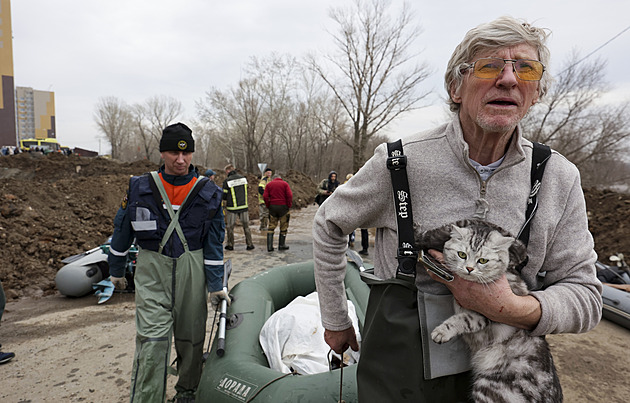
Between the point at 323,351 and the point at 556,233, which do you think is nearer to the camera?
the point at 556,233

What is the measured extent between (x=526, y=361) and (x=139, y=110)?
161ft

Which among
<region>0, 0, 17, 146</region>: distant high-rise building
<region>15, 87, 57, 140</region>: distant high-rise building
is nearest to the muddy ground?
<region>0, 0, 17, 146</region>: distant high-rise building

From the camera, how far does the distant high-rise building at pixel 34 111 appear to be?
236 feet

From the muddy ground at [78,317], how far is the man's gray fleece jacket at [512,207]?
347cm

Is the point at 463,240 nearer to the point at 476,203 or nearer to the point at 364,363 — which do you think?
the point at 476,203

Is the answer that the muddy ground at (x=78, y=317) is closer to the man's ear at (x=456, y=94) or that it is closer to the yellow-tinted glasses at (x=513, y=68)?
the man's ear at (x=456, y=94)

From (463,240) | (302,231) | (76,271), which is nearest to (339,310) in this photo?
(463,240)

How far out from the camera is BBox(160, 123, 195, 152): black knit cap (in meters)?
2.94

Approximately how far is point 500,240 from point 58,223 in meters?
10.1

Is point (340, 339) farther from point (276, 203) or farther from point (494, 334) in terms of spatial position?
point (276, 203)

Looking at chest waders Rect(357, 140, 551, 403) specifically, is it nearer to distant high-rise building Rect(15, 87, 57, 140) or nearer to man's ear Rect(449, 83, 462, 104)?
man's ear Rect(449, 83, 462, 104)

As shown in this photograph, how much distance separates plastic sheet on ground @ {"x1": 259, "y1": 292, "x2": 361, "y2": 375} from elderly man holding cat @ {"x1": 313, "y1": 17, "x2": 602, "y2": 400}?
5.88ft

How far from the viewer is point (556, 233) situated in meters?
1.11

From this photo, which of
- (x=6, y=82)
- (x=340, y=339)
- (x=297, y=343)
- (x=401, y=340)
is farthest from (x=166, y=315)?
(x=6, y=82)
